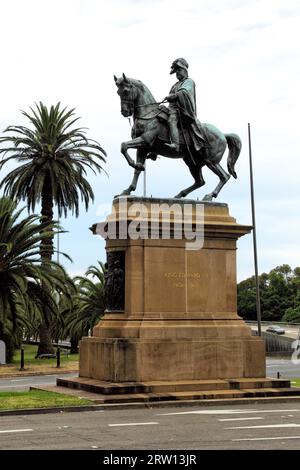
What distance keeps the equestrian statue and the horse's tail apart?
578mm

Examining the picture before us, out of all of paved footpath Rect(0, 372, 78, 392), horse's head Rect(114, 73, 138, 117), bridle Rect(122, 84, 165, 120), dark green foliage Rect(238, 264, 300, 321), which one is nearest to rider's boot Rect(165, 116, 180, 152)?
bridle Rect(122, 84, 165, 120)

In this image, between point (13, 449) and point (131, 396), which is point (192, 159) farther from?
point (13, 449)

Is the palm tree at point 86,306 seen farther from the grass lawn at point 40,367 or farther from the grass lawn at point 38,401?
the grass lawn at point 38,401

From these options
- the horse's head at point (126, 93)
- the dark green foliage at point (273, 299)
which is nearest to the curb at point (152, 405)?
the horse's head at point (126, 93)

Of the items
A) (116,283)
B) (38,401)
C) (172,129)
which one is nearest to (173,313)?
(116,283)

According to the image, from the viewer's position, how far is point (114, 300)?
18703mm

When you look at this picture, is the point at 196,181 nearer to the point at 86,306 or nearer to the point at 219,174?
the point at 219,174

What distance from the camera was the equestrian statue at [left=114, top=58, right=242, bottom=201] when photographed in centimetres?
1961

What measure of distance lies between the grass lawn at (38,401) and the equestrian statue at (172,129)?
18.0ft

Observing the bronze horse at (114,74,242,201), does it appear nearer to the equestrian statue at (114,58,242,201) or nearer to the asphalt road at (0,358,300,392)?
the equestrian statue at (114,58,242,201)

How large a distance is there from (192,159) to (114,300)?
13.9ft

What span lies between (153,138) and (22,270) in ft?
57.2

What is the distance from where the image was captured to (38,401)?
15.7 metres
